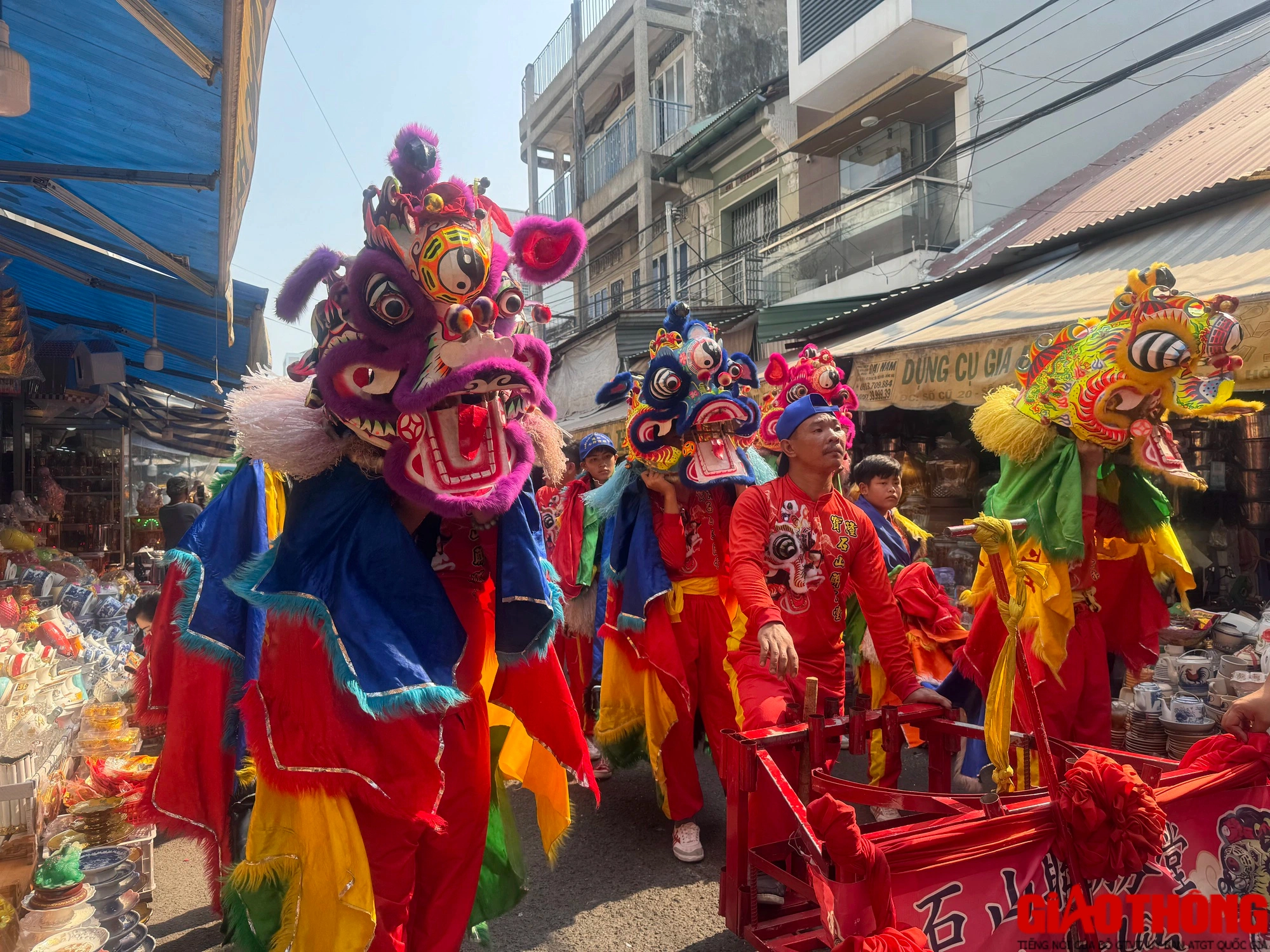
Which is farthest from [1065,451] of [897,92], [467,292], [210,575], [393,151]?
[897,92]

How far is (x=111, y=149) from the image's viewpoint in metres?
4.83

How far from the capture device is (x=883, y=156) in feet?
44.9

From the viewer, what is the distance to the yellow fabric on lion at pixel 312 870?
5.92 feet

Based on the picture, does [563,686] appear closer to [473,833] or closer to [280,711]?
[473,833]

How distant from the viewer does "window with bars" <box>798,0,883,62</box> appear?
13336 mm

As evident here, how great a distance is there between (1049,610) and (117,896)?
3.45 meters

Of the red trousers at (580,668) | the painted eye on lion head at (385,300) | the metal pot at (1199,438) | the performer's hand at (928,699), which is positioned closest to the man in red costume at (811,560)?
the performer's hand at (928,699)

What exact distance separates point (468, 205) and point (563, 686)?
4.15ft

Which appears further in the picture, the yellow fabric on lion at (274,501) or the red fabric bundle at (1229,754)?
Result: the yellow fabric on lion at (274,501)

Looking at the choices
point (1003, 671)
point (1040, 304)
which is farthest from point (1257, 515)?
point (1003, 671)

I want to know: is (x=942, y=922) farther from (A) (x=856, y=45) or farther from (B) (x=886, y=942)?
(A) (x=856, y=45)

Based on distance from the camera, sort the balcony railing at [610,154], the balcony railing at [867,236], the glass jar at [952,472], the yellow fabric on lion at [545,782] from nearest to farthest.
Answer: the yellow fabric on lion at [545,782] < the glass jar at [952,472] < the balcony railing at [867,236] < the balcony railing at [610,154]

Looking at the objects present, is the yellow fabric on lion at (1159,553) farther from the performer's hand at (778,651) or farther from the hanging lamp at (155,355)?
the hanging lamp at (155,355)

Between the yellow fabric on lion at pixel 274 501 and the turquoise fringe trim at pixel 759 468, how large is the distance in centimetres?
218
